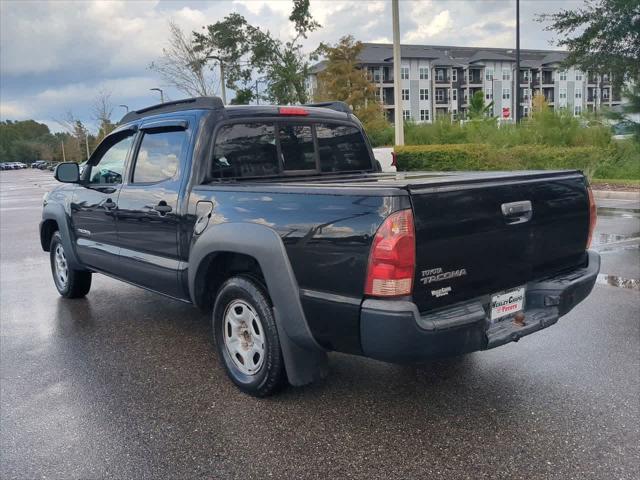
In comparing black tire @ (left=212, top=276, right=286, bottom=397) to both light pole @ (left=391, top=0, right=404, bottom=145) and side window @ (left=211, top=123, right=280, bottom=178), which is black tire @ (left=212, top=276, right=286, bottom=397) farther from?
light pole @ (left=391, top=0, right=404, bottom=145)

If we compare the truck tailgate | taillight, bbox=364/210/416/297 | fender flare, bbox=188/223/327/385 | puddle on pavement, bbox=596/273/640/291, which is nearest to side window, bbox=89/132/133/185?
fender flare, bbox=188/223/327/385

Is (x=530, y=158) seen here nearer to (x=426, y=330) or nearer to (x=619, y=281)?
(x=619, y=281)

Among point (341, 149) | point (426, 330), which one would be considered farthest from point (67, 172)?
point (426, 330)

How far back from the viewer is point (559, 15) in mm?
17703

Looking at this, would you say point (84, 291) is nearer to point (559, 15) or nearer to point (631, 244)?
point (631, 244)

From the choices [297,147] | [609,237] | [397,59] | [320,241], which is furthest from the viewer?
[397,59]

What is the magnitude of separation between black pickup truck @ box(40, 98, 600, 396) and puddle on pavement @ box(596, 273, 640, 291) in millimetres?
2655

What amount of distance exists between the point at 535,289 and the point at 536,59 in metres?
99.5

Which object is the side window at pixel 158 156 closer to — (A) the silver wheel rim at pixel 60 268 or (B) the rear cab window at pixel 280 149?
(B) the rear cab window at pixel 280 149

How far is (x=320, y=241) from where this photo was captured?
2.99 metres

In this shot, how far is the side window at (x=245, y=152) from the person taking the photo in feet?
13.5

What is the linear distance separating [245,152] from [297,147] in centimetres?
48

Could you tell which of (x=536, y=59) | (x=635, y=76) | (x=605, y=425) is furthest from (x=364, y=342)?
(x=536, y=59)

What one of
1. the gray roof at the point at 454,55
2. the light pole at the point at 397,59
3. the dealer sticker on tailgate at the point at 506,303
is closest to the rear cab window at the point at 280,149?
the dealer sticker on tailgate at the point at 506,303
